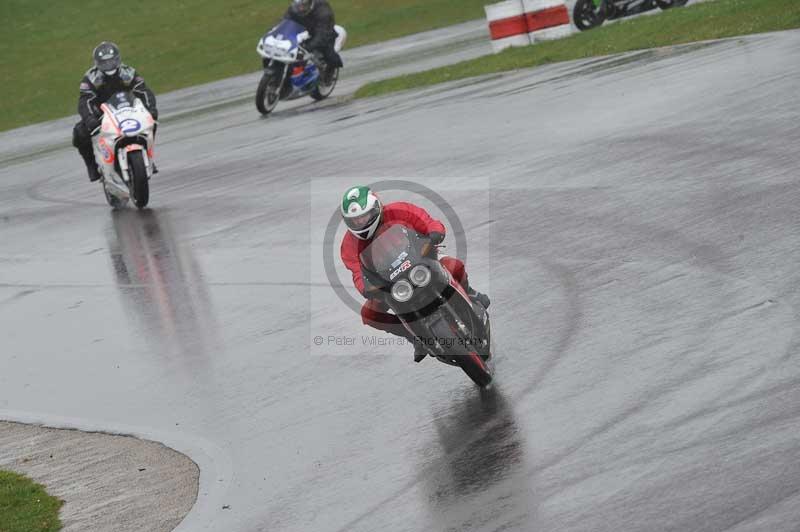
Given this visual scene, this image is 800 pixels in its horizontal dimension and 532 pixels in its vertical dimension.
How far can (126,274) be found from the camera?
46.0 ft

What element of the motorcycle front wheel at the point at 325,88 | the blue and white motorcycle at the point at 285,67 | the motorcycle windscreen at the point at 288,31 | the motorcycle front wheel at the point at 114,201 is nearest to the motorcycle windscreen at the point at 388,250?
the motorcycle front wheel at the point at 114,201

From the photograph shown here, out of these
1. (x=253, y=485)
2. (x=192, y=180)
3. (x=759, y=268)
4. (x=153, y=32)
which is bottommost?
(x=153, y=32)

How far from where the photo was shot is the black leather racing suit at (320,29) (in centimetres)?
2600

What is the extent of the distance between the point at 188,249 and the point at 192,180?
494 cm

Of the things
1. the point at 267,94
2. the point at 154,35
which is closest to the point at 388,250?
the point at 267,94

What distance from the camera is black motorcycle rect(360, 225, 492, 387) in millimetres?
8359

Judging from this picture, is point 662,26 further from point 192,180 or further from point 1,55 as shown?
point 1,55

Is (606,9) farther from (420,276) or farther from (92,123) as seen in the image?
(420,276)

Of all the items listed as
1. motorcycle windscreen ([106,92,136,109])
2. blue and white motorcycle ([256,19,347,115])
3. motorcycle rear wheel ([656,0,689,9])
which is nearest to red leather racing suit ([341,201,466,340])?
motorcycle windscreen ([106,92,136,109])

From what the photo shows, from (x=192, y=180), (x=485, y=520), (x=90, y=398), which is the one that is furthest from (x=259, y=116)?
(x=485, y=520)

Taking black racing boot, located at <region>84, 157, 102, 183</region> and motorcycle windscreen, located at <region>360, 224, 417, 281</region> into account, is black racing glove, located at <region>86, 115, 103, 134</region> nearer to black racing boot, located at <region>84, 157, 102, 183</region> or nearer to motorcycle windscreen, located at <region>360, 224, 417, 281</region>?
black racing boot, located at <region>84, 157, 102, 183</region>

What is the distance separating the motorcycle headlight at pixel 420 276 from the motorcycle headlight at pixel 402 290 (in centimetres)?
4

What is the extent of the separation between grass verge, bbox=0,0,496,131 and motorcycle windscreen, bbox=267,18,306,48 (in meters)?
10.1

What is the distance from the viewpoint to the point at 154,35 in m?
Result: 45.2
